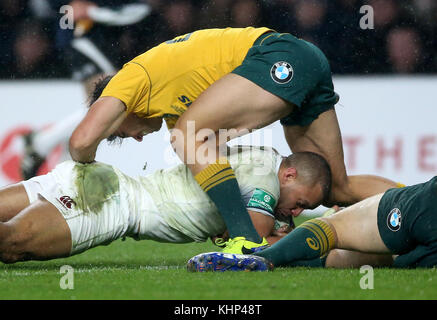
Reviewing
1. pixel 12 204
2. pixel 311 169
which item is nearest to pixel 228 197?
pixel 311 169

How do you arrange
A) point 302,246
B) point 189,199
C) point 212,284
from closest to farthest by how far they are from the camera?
point 212,284 < point 302,246 < point 189,199

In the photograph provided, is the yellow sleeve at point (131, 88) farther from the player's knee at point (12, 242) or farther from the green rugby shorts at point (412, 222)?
the green rugby shorts at point (412, 222)

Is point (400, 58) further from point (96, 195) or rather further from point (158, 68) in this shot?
point (96, 195)

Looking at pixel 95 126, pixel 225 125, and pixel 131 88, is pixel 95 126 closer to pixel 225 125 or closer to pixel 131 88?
pixel 131 88

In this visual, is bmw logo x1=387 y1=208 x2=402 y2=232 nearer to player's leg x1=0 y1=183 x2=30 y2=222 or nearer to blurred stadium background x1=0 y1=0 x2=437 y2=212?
player's leg x1=0 y1=183 x2=30 y2=222

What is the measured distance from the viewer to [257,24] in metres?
6.40

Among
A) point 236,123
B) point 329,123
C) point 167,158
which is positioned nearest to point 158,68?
point 236,123

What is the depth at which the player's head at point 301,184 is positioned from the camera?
363cm

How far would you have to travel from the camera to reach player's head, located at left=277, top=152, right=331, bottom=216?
11.9 ft

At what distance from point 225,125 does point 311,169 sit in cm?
48

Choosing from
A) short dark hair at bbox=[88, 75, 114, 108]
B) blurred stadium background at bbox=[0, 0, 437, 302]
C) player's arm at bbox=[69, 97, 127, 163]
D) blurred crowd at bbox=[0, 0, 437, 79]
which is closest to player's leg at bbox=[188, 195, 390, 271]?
player's arm at bbox=[69, 97, 127, 163]

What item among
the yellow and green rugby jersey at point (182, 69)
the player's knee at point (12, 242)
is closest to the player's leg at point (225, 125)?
the yellow and green rugby jersey at point (182, 69)
